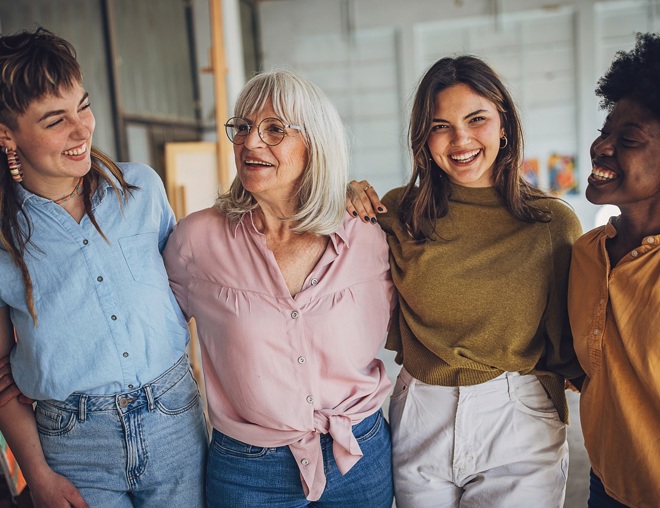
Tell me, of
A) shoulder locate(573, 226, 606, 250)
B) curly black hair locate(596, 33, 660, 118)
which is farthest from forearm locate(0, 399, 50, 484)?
curly black hair locate(596, 33, 660, 118)

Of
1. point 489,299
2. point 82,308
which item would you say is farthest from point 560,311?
point 82,308

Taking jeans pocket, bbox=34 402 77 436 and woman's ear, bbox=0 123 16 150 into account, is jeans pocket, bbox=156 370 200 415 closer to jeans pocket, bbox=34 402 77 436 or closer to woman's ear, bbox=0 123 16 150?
jeans pocket, bbox=34 402 77 436

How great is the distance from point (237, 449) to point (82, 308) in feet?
1.66

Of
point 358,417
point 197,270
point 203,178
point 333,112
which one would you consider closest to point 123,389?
point 197,270

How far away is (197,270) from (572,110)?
19.2ft

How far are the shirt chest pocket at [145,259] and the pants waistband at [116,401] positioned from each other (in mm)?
241

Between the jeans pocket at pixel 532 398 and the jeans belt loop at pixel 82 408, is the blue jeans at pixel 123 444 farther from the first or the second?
the jeans pocket at pixel 532 398

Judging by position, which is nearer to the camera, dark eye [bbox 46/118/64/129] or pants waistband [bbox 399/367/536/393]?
dark eye [bbox 46/118/64/129]

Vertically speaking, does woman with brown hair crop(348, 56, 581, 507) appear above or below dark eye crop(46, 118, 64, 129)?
below

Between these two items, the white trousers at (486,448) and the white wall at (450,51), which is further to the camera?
the white wall at (450,51)

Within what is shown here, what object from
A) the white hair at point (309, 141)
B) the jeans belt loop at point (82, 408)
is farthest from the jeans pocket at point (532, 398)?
the jeans belt loop at point (82, 408)

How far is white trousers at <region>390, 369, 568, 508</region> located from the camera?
165 cm

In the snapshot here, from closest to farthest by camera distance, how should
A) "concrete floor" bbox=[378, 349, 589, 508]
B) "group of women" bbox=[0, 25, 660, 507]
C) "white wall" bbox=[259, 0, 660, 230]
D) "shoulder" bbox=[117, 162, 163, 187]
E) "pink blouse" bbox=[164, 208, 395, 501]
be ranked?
"group of women" bbox=[0, 25, 660, 507] → "pink blouse" bbox=[164, 208, 395, 501] → "shoulder" bbox=[117, 162, 163, 187] → "concrete floor" bbox=[378, 349, 589, 508] → "white wall" bbox=[259, 0, 660, 230]

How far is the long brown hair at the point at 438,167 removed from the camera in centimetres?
176
